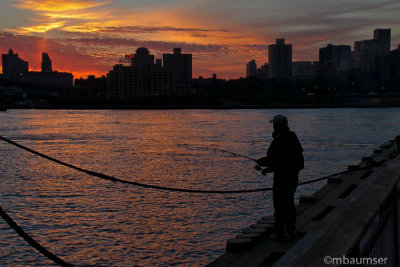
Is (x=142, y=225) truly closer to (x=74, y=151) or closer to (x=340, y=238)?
(x=340, y=238)

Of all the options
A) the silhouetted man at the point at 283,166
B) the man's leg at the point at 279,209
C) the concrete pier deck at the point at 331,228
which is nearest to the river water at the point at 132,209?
the concrete pier deck at the point at 331,228

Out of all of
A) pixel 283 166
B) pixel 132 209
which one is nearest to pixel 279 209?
pixel 283 166

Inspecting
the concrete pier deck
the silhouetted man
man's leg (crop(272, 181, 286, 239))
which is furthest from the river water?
the silhouetted man

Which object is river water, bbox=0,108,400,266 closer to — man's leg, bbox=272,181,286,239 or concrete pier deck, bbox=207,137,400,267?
concrete pier deck, bbox=207,137,400,267

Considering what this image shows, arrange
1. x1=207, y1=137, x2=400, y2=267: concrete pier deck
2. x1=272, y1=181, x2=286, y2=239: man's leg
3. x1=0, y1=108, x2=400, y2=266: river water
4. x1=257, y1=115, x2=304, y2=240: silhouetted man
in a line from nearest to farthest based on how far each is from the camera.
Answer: x1=207, y1=137, x2=400, y2=267: concrete pier deck, x1=257, y1=115, x2=304, y2=240: silhouetted man, x1=272, y1=181, x2=286, y2=239: man's leg, x1=0, y1=108, x2=400, y2=266: river water

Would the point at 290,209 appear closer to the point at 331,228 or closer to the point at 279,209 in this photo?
the point at 279,209

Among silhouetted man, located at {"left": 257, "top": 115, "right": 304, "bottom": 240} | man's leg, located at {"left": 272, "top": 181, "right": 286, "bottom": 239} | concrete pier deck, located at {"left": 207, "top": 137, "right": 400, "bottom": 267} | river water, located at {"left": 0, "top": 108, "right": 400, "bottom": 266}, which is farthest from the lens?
river water, located at {"left": 0, "top": 108, "right": 400, "bottom": 266}

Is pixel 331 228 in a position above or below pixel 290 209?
above

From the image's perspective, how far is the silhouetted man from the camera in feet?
23.5

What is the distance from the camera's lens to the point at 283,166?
23.7 ft

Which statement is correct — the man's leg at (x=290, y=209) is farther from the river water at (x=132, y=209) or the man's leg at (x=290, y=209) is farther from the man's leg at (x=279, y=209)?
the river water at (x=132, y=209)

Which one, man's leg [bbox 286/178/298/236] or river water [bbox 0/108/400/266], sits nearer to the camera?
man's leg [bbox 286/178/298/236]

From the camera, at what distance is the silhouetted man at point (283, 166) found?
7.17 metres

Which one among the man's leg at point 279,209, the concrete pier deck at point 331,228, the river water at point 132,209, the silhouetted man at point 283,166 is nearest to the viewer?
the concrete pier deck at point 331,228
